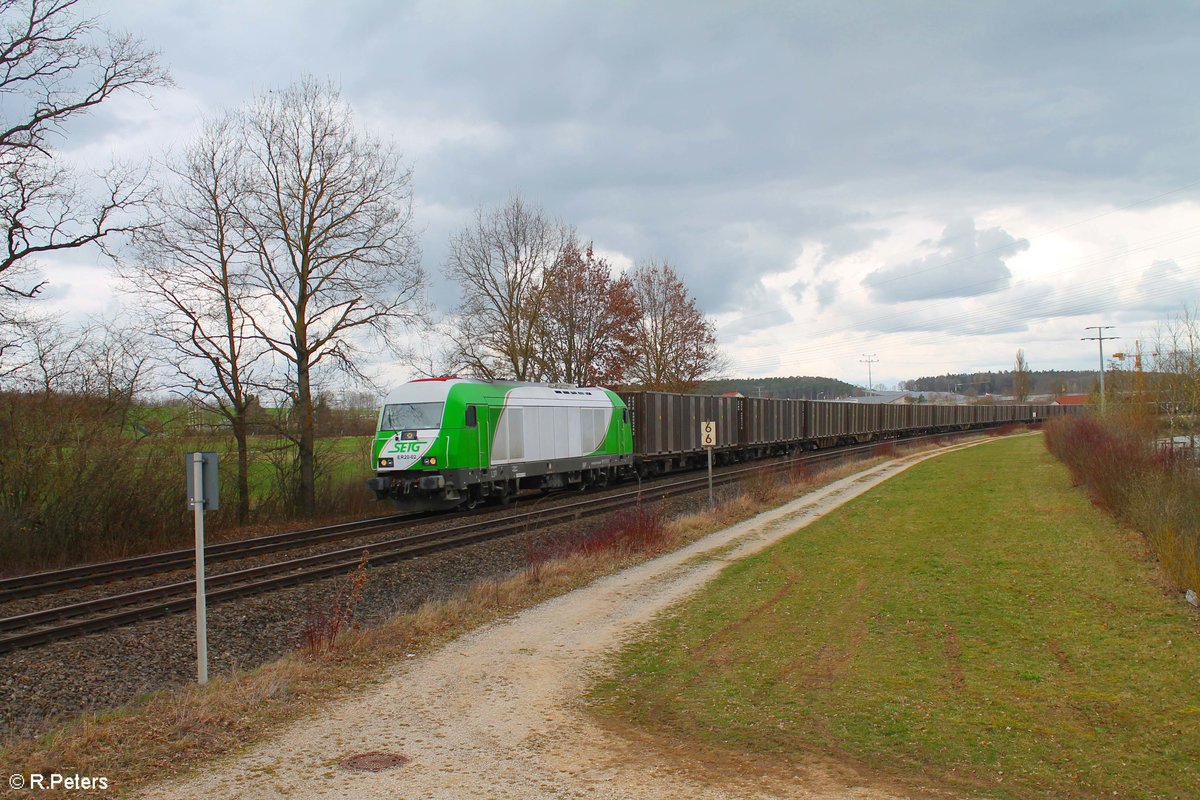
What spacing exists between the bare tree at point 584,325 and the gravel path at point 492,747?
31.1m

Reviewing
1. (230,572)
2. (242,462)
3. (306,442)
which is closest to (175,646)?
(230,572)

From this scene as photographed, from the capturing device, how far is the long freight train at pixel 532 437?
66.5 feet

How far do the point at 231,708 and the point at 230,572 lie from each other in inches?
294

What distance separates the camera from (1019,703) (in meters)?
6.85

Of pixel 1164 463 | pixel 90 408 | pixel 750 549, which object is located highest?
pixel 90 408

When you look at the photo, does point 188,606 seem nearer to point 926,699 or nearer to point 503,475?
point 926,699

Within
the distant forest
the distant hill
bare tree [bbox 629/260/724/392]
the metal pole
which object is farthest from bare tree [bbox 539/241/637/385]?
the distant forest

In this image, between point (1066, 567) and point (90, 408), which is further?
point (90, 408)

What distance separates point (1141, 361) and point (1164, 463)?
14880 millimetres

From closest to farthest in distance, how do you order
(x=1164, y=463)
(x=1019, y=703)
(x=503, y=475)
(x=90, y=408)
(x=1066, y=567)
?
(x=1019, y=703) < (x=1066, y=567) < (x=1164, y=463) < (x=90, y=408) < (x=503, y=475)

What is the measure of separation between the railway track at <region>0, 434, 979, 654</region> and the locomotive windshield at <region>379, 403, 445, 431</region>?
94.9 inches

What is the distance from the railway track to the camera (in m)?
10.3

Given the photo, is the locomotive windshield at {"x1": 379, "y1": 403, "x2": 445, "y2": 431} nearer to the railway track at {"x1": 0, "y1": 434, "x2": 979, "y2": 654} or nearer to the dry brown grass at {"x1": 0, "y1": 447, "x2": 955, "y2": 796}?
the railway track at {"x1": 0, "y1": 434, "x2": 979, "y2": 654}

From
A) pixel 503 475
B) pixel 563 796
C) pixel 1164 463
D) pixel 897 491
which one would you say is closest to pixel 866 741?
pixel 563 796
